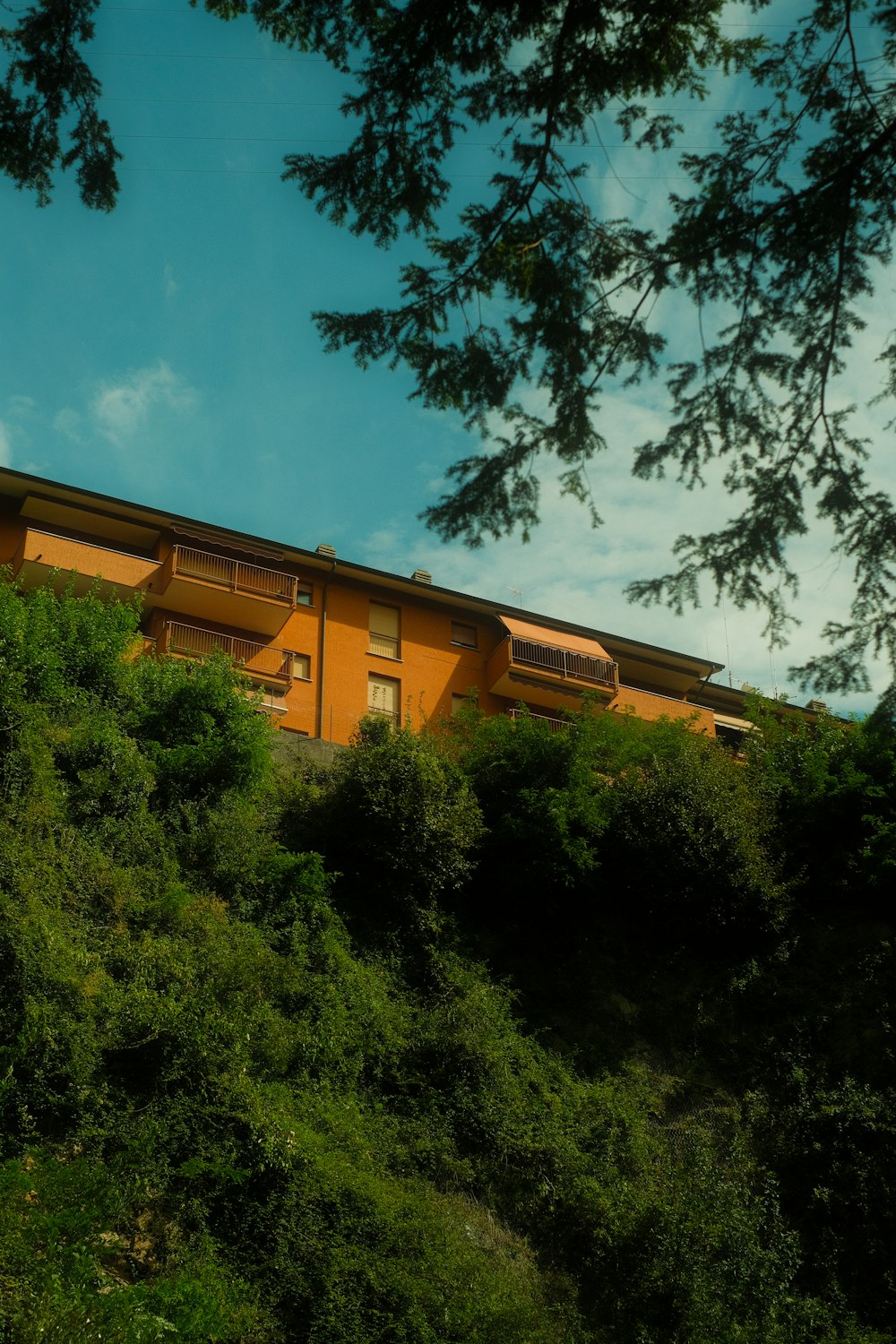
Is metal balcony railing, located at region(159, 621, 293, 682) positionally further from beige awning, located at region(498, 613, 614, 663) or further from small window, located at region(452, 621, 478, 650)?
beige awning, located at region(498, 613, 614, 663)

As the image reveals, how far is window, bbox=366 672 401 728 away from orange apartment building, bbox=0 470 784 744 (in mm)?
31

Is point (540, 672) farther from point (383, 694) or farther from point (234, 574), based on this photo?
point (234, 574)

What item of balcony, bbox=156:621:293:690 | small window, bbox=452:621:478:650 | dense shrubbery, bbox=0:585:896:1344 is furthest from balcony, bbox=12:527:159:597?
small window, bbox=452:621:478:650

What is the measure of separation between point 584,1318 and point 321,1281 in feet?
9.93

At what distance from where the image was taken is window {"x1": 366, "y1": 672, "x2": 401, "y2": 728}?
28.1 m

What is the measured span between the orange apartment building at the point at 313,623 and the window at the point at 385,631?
29mm

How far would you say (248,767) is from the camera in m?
18.5

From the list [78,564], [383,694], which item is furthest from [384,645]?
[78,564]

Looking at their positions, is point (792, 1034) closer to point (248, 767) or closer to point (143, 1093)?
point (248, 767)

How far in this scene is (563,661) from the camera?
98.0 feet

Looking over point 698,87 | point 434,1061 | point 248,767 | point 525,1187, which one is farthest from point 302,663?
point 698,87

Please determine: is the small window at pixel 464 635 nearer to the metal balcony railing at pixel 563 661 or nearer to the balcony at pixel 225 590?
the metal balcony railing at pixel 563 661

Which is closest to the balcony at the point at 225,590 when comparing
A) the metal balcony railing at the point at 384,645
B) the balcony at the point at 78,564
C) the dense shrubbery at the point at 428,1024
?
the balcony at the point at 78,564

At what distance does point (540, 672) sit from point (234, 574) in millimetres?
7317
